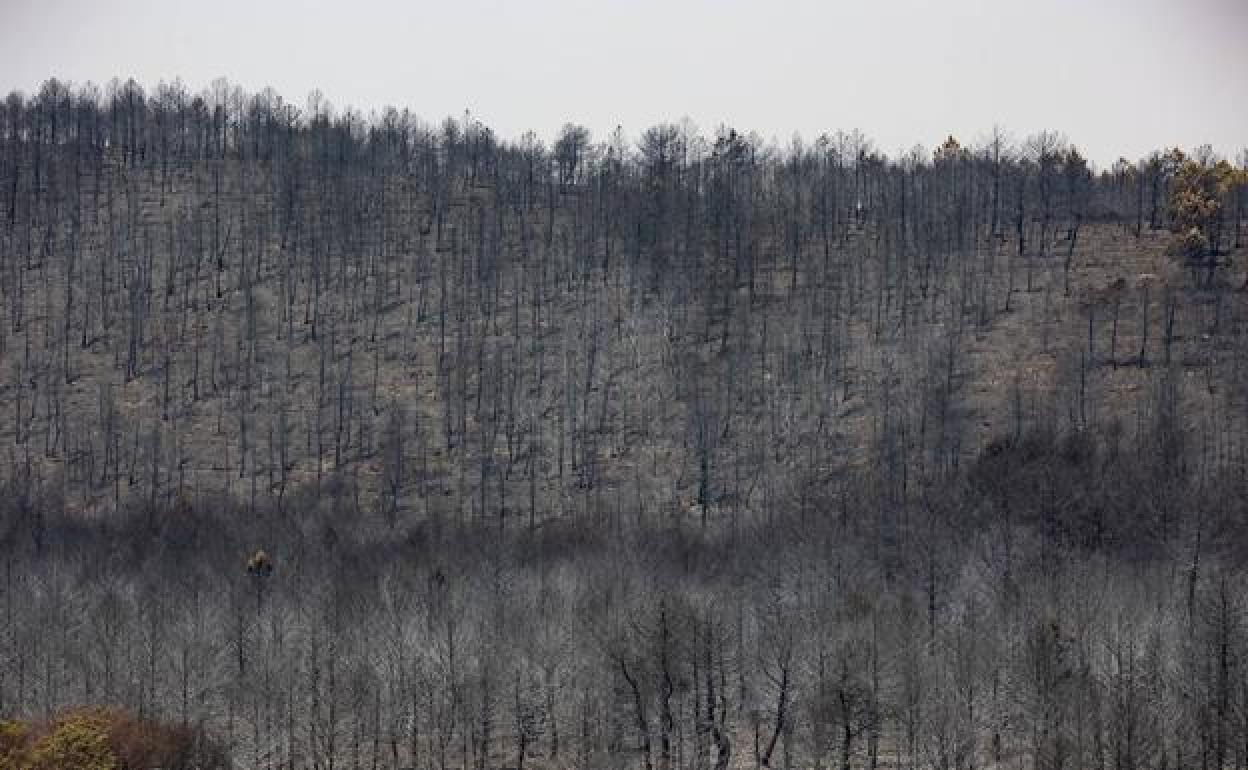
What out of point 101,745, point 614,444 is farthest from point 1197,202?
point 101,745

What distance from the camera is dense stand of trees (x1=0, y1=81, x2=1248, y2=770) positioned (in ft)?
201

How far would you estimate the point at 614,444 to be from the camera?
115438mm

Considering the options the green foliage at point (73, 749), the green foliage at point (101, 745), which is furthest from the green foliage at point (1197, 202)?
the green foliage at point (73, 749)

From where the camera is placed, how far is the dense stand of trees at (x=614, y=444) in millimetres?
61125

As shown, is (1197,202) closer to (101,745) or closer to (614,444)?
(614,444)

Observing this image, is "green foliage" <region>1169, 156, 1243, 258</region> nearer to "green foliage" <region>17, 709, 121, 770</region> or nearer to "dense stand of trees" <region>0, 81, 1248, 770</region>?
"dense stand of trees" <region>0, 81, 1248, 770</region>

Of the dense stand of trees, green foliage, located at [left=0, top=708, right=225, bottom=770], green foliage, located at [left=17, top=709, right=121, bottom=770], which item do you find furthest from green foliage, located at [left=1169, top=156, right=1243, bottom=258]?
green foliage, located at [left=17, top=709, right=121, bottom=770]

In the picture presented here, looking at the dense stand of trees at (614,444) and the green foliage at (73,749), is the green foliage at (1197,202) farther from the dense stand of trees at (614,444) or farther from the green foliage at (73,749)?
the green foliage at (73,749)

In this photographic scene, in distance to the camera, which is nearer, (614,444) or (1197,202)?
(614,444)

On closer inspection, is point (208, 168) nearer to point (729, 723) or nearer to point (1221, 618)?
point (729, 723)

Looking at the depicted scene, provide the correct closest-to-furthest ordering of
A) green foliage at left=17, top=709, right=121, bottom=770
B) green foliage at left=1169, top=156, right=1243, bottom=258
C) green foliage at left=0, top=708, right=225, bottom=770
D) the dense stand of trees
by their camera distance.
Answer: green foliage at left=17, top=709, right=121, bottom=770 → green foliage at left=0, top=708, right=225, bottom=770 → the dense stand of trees → green foliage at left=1169, top=156, right=1243, bottom=258

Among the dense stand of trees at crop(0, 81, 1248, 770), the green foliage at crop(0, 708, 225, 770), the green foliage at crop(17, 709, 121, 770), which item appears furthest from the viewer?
the dense stand of trees at crop(0, 81, 1248, 770)

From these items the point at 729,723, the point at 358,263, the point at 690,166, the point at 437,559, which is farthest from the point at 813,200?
the point at 729,723

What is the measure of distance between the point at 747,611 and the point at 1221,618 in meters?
22.1
